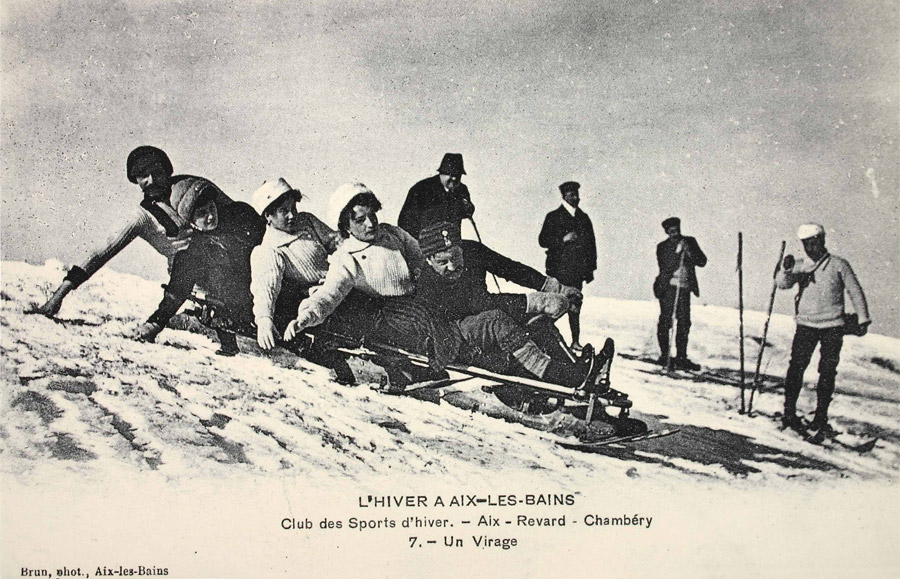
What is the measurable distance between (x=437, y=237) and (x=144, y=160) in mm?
1535

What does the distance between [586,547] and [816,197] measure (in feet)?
6.85

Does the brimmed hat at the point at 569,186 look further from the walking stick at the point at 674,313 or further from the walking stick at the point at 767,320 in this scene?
the walking stick at the point at 767,320

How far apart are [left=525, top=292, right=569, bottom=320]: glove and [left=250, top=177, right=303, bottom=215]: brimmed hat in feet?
4.07

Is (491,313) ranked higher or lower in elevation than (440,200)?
lower

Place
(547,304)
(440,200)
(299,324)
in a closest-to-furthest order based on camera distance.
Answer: (299,324) → (547,304) → (440,200)

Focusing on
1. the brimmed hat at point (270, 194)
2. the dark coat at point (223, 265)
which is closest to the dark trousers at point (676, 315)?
the brimmed hat at point (270, 194)

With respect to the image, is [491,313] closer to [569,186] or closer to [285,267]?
[569,186]

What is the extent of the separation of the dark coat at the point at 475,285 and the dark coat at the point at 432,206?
0.53 feet

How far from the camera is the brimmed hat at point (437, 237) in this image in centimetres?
354

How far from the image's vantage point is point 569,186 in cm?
370

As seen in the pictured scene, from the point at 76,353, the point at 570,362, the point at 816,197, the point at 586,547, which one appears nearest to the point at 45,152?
the point at 76,353

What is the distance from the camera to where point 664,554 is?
3.43m

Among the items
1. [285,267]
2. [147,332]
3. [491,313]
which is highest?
[285,267]

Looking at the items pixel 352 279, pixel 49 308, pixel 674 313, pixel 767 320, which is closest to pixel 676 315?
pixel 674 313
